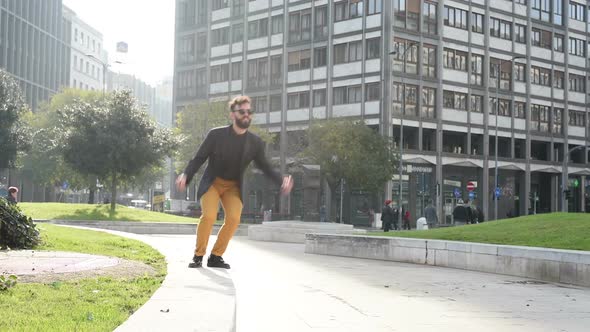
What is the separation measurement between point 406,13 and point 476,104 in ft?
31.8

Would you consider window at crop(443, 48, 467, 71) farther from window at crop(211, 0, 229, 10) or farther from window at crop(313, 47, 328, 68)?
window at crop(211, 0, 229, 10)

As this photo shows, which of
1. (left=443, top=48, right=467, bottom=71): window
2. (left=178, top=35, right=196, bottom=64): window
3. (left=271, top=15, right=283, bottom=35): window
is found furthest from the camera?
(left=178, top=35, right=196, bottom=64): window

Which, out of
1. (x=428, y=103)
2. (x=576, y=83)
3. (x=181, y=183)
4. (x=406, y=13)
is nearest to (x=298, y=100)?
(x=428, y=103)

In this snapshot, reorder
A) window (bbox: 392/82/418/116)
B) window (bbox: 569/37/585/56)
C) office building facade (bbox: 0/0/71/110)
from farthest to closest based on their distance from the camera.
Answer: office building facade (bbox: 0/0/71/110) < window (bbox: 569/37/585/56) < window (bbox: 392/82/418/116)

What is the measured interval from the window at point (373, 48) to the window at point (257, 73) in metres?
11.1

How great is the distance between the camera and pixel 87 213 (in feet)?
122

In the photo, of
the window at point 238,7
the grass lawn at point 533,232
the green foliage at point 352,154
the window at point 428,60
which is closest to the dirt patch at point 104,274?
the grass lawn at point 533,232

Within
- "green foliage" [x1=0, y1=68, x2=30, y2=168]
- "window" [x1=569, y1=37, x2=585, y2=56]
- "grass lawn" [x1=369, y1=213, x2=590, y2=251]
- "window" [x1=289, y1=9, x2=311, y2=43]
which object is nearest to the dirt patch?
"grass lawn" [x1=369, y1=213, x2=590, y2=251]

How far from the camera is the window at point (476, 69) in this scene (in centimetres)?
5653

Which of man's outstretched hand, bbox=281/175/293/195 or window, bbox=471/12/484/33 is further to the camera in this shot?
window, bbox=471/12/484/33

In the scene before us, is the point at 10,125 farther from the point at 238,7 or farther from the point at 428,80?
the point at 428,80

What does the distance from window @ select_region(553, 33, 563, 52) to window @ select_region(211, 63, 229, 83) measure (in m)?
29.1

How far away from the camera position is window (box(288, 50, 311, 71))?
57.9 metres

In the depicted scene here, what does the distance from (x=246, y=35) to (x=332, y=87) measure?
11518 mm
